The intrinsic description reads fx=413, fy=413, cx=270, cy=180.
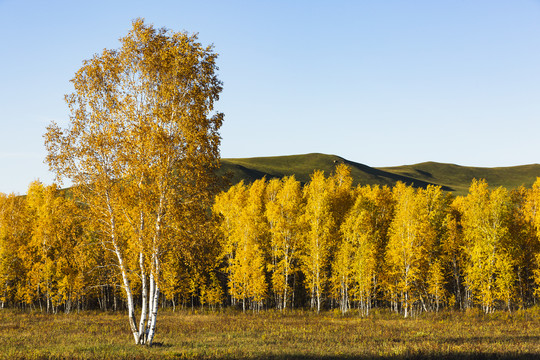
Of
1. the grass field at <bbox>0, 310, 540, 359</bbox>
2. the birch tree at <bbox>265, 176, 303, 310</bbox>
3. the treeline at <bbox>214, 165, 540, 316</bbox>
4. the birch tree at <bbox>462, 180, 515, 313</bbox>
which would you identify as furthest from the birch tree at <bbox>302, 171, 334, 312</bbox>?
the birch tree at <bbox>462, 180, 515, 313</bbox>

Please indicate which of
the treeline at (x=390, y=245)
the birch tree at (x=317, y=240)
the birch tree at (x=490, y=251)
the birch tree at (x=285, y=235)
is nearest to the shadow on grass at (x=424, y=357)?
the treeline at (x=390, y=245)

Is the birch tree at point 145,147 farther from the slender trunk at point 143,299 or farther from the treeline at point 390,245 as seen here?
the treeline at point 390,245

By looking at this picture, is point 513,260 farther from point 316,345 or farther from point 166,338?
point 166,338

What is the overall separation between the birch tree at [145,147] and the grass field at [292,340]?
396cm

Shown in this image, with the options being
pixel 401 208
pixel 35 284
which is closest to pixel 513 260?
pixel 401 208

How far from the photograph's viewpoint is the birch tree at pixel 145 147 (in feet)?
77.4

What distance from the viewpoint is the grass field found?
21.0 metres

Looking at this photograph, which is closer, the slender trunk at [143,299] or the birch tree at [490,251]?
the slender trunk at [143,299]

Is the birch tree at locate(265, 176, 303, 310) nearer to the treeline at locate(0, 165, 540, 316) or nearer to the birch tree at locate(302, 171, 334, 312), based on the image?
the treeline at locate(0, 165, 540, 316)

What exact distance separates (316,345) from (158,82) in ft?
62.0

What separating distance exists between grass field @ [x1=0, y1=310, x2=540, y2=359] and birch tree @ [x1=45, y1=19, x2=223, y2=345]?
3.96 m

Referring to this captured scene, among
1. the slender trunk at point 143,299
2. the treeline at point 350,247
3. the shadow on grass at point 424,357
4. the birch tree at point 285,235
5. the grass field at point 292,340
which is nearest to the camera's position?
the shadow on grass at point 424,357

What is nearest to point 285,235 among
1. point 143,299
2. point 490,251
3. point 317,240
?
point 317,240

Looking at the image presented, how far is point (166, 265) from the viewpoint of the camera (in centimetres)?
2425
